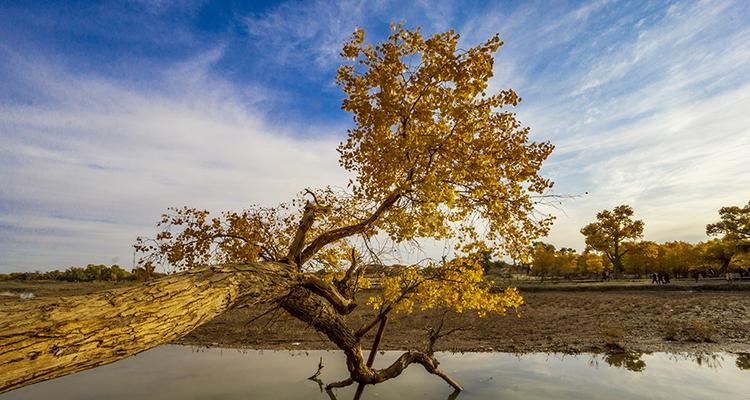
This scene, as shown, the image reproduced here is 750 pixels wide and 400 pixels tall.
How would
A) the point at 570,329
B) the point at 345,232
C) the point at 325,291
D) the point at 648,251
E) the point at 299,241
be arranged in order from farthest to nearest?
the point at 648,251 → the point at 570,329 → the point at 345,232 → the point at 299,241 → the point at 325,291

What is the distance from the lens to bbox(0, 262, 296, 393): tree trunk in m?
2.97

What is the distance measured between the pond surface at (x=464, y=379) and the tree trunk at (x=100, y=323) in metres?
7.63

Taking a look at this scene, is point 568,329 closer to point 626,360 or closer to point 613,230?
point 626,360

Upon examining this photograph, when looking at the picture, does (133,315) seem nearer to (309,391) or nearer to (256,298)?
(256,298)

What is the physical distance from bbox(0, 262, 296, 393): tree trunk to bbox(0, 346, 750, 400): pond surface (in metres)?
7.63

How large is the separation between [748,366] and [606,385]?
5.55m

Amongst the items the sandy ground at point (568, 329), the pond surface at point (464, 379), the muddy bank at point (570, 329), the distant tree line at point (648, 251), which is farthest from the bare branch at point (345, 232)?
the distant tree line at point (648, 251)

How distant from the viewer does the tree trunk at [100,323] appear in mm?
2973

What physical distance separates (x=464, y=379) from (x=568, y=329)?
999cm

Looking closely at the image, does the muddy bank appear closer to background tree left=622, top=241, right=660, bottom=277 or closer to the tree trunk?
the tree trunk

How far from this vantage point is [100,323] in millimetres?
3514

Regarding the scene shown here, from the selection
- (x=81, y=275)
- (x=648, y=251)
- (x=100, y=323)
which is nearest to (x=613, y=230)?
(x=648, y=251)

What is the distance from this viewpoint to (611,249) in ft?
212

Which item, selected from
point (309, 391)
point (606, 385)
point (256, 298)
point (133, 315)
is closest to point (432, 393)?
point (309, 391)
